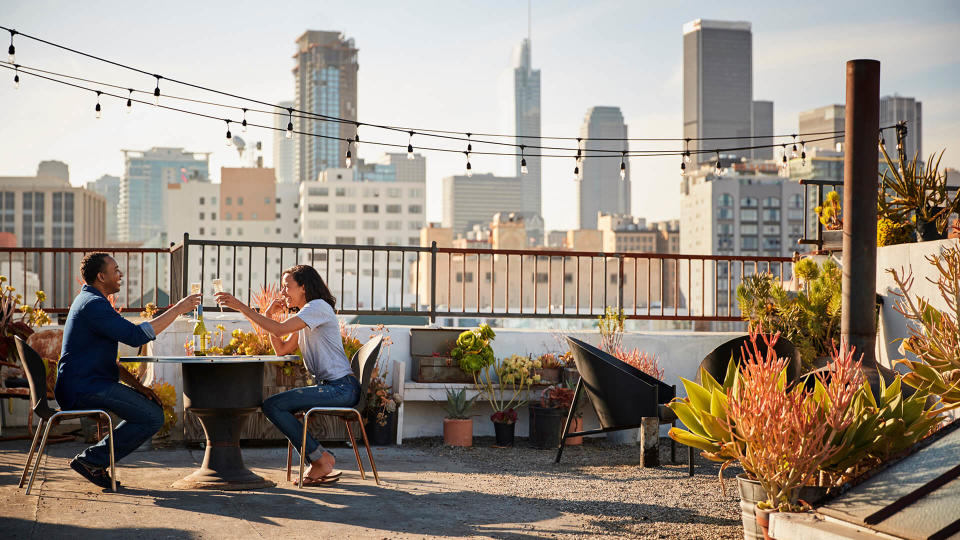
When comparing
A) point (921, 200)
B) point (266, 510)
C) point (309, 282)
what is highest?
point (921, 200)

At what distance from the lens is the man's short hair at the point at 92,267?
16.3 ft

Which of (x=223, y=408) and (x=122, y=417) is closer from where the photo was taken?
(x=122, y=417)

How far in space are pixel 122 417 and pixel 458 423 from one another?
2835 mm

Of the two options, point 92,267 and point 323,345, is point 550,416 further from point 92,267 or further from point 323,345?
point 92,267

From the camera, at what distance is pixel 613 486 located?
5449mm

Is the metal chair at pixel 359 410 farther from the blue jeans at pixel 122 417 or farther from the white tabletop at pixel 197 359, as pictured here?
the blue jeans at pixel 122 417

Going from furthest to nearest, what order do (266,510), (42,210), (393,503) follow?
(42,210) < (393,503) < (266,510)

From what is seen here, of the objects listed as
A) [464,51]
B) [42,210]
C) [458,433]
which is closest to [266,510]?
[458,433]

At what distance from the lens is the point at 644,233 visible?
146m

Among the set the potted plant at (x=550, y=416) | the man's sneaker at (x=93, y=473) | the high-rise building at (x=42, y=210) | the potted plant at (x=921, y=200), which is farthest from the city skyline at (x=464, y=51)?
the high-rise building at (x=42, y=210)

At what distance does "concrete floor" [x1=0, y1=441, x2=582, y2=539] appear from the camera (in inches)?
160

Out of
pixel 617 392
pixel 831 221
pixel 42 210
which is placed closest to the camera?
pixel 617 392

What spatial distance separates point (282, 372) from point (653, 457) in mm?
2702

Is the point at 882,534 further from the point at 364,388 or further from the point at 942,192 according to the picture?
the point at 942,192
